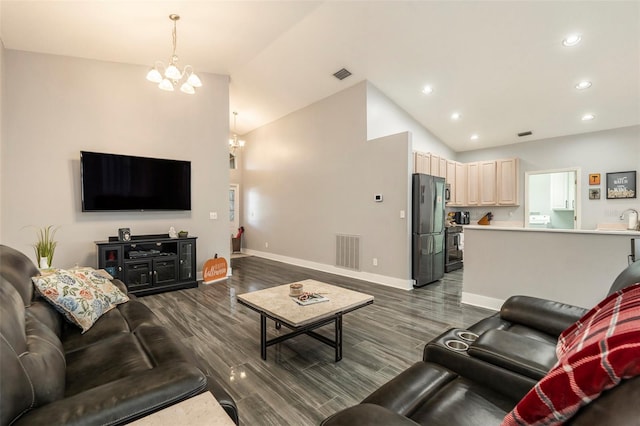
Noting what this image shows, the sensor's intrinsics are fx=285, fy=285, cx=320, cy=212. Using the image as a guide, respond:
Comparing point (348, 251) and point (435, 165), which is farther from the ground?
point (435, 165)

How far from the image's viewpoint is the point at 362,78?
5.07m

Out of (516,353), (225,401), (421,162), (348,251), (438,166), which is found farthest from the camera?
(438,166)

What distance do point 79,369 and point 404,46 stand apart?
492 cm

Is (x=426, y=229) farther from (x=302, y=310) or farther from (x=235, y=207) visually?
(x=235, y=207)

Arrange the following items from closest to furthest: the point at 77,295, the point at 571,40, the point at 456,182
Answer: the point at 77,295
the point at 571,40
the point at 456,182

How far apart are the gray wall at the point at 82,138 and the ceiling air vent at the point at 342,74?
7.19 ft

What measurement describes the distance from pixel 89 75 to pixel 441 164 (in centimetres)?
632

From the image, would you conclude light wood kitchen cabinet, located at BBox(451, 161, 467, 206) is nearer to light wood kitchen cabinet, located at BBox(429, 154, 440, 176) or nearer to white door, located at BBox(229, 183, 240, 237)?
light wood kitchen cabinet, located at BBox(429, 154, 440, 176)

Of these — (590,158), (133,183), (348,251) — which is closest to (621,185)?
(590,158)

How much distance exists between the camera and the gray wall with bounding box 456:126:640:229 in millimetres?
5242

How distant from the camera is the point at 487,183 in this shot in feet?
22.5

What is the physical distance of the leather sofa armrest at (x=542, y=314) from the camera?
1.68 meters

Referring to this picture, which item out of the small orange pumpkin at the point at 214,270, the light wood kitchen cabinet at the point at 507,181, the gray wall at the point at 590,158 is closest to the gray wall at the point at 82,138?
the small orange pumpkin at the point at 214,270

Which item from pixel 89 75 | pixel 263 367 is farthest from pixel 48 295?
pixel 89 75
